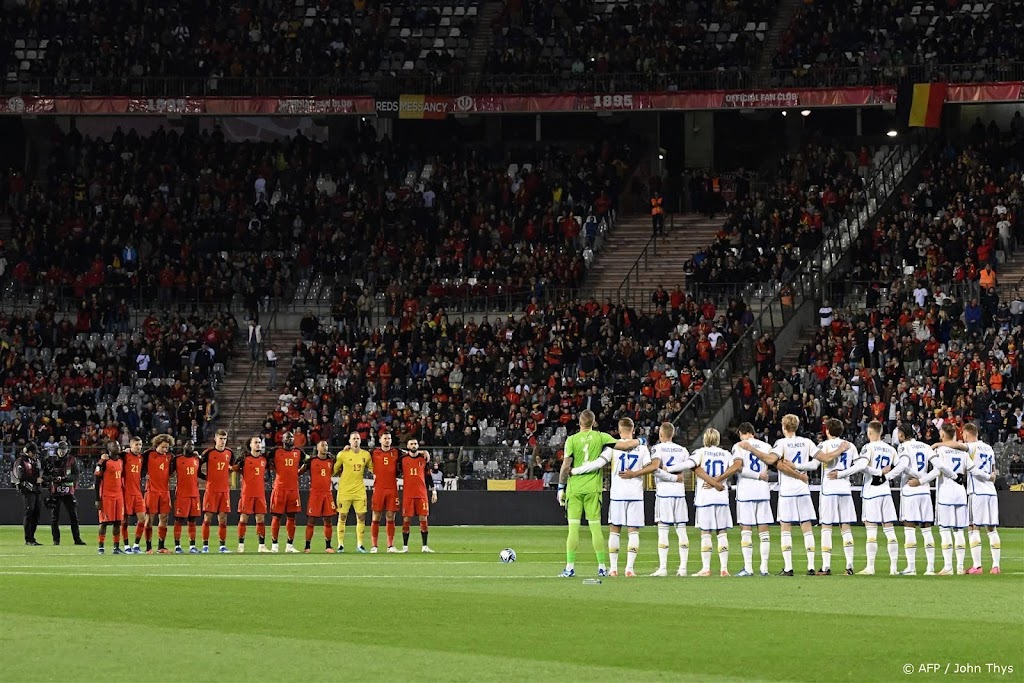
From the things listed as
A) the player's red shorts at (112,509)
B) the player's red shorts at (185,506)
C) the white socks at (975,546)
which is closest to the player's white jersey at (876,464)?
the white socks at (975,546)

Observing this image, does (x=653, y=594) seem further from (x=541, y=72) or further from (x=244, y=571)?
(x=541, y=72)

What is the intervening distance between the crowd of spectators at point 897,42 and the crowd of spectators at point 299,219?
7.01 m

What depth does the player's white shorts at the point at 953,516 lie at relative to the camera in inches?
977

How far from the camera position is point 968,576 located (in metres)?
24.4

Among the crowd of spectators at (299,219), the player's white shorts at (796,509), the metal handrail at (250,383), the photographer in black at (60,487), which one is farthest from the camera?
the crowd of spectators at (299,219)

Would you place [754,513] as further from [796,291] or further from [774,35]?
[774,35]

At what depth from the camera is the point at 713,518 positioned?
78.7 ft

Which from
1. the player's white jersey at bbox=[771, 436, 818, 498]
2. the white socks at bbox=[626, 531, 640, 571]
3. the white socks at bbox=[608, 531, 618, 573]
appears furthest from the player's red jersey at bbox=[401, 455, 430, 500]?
the player's white jersey at bbox=[771, 436, 818, 498]

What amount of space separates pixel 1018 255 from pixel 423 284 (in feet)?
56.7

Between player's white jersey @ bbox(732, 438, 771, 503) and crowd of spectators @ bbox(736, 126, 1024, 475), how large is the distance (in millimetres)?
17789

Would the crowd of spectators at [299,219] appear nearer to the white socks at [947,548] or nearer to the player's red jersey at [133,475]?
the player's red jersey at [133,475]

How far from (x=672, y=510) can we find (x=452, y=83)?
1442 inches

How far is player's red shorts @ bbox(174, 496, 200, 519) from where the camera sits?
31.7 metres

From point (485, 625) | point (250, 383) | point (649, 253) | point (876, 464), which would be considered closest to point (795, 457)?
point (876, 464)
